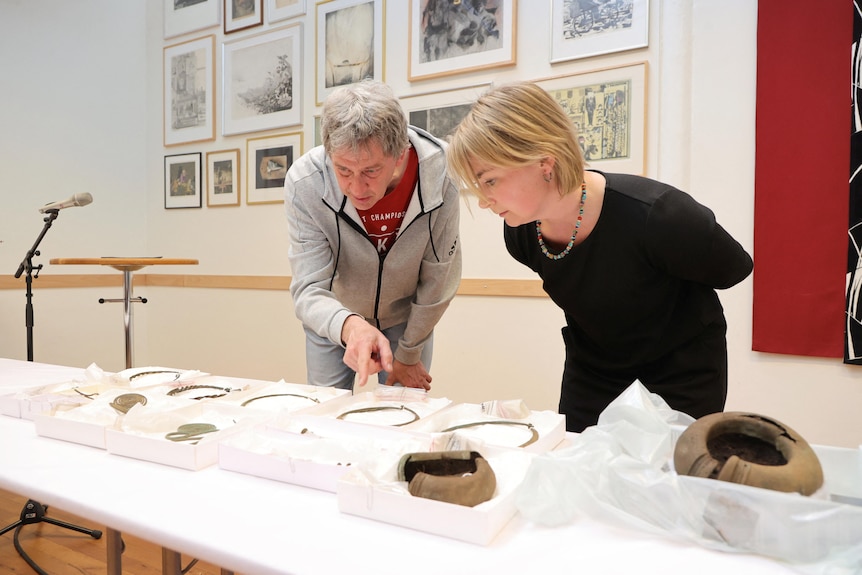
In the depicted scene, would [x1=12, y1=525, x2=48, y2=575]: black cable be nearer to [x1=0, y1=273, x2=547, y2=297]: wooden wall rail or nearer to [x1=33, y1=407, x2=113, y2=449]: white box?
[x1=33, y1=407, x2=113, y2=449]: white box

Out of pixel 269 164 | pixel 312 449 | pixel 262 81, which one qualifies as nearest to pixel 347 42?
pixel 262 81

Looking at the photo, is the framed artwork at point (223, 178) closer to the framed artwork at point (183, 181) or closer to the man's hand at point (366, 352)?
the framed artwork at point (183, 181)

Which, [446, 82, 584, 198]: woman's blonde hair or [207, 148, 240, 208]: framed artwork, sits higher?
[207, 148, 240, 208]: framed artwork

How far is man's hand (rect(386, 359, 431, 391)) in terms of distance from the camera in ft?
6.33

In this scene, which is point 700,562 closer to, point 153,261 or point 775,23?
point 775,23

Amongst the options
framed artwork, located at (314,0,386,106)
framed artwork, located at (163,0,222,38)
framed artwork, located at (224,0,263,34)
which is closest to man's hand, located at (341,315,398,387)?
framed artwork, located at (314,0,386,106)

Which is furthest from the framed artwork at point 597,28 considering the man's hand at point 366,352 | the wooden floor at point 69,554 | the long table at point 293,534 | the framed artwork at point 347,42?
the wooden floor at point 69,554

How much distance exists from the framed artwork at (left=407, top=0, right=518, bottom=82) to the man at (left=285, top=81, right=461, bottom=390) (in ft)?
4.23

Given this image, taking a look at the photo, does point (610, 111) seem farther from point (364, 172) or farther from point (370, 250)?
point (364, 172)

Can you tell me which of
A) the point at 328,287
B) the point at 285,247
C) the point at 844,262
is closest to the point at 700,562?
the point at 328,287

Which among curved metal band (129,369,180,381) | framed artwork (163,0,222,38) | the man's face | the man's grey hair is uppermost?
framed artwork (163,0,222,38)

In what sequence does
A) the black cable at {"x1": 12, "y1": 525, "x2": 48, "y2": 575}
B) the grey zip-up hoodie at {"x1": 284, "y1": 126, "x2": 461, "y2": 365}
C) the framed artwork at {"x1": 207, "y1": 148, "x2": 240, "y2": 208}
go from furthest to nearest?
1. the framed artwork at {"x1": 207, "y1": 148, "x2": 240, "y2": 208}
2. the black cable at {"x1": 12, "y1": 525, "x2": 48, "y2": 575}
3. the grey zip-up hoodie at {"x1": 284, "y1": 126, "x2": 461, "y2": 365}

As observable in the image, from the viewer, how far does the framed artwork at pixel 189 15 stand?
13.1 ft

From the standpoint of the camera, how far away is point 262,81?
3.79 meters
